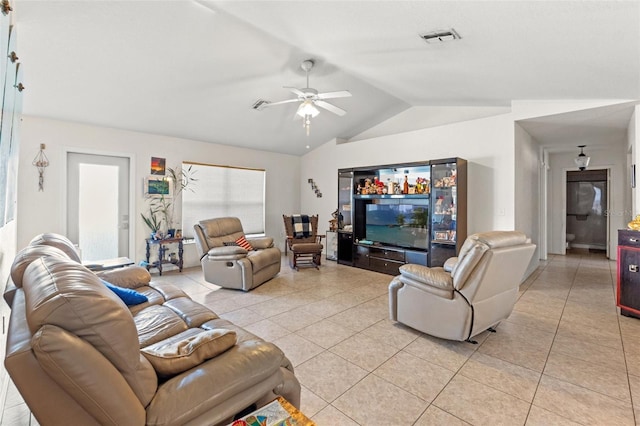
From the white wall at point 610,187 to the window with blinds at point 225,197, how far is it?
7155 mm

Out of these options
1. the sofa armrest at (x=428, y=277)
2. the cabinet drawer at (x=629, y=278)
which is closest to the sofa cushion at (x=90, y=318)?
the sofa armrest at (x=428, y=277)

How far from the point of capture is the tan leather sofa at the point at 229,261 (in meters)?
4.18

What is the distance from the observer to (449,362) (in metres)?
2.40

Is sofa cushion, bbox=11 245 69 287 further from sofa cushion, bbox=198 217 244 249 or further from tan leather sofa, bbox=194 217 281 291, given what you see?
sofa cushion, bbox=198 217 244 249

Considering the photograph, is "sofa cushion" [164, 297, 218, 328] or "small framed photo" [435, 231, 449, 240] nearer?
"sofa cushion" [164, 297, 218, 328]

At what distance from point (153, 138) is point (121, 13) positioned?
2.86 meters

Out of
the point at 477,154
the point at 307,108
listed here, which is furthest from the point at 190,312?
→ the point at 477,154

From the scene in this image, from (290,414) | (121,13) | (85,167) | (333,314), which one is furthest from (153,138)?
(290,414)

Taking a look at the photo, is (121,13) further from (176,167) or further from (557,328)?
(557,328)

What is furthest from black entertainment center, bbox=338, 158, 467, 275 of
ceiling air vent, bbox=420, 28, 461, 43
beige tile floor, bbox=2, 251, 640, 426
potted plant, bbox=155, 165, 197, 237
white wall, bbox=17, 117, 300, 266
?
potted plant, bbox=155, 165, 197, 237

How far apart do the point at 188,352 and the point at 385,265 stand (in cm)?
443

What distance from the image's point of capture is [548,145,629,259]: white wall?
6391mm

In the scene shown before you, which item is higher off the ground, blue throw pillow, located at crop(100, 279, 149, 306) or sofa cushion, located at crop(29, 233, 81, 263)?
sofa cushion, located at crop(29, 233, 81, 263)

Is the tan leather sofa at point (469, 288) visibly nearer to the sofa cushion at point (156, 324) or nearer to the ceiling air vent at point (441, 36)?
the ceiling air vent at point (441, 36)
